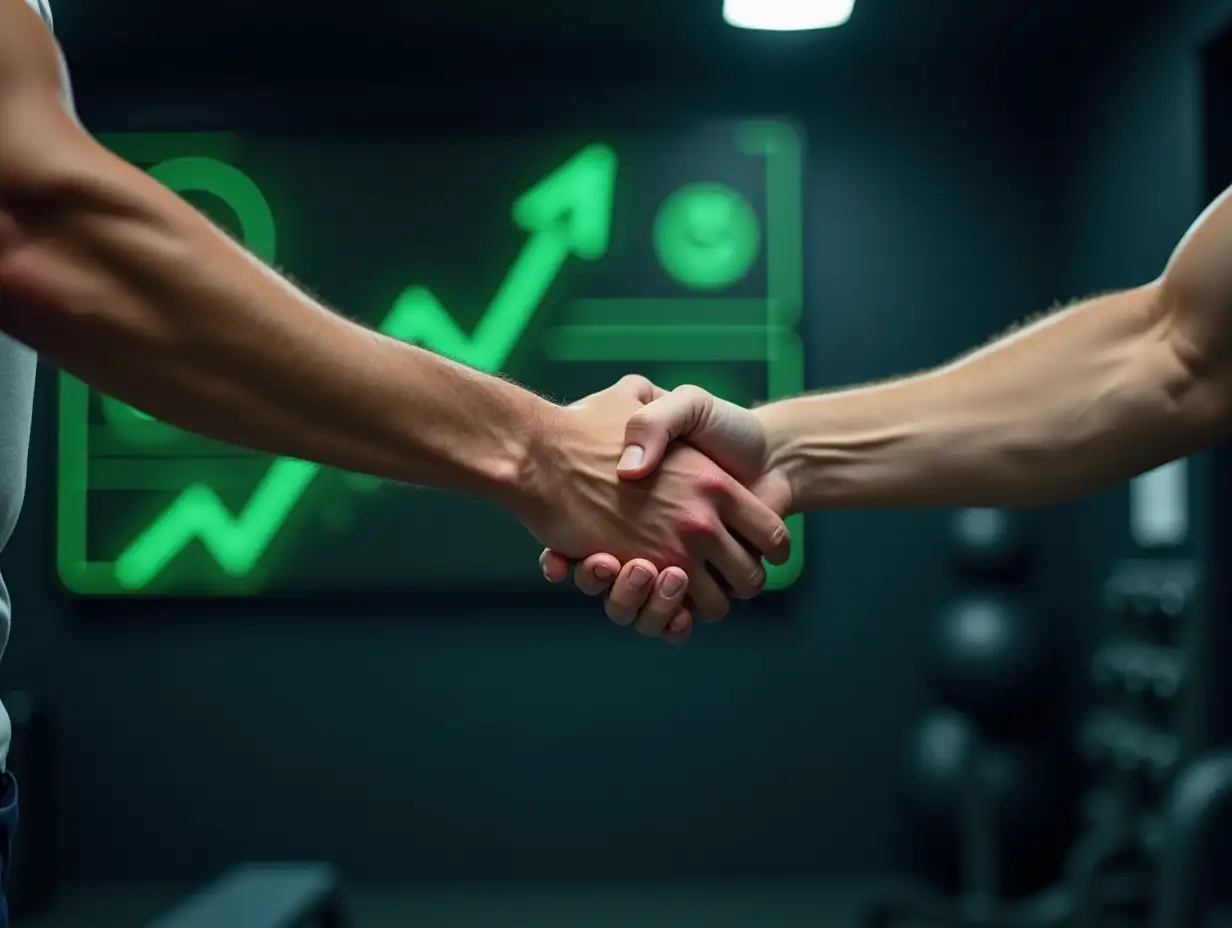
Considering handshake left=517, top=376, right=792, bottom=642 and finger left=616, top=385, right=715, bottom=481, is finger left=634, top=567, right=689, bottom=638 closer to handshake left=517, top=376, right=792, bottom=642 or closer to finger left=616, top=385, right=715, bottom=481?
handshake left=517, top=376, right=792, bottom=642

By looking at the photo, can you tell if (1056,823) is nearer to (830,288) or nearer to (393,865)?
(830,288)

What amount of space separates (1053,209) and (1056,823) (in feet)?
6.57

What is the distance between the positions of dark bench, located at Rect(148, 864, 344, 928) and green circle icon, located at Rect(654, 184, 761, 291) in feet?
7.12

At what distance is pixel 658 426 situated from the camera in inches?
58.4

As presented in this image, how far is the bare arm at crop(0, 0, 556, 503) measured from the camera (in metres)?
0.88

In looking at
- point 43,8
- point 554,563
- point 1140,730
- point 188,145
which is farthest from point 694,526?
point 188,145

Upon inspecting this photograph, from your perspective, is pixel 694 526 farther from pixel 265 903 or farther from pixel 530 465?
pixel 265 903

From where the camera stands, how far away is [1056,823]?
343 centimetres

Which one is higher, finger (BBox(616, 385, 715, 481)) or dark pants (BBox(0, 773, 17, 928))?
finger (BBox(616, 385, 715, 481))

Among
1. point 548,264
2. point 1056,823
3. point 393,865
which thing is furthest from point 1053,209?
point 393,865

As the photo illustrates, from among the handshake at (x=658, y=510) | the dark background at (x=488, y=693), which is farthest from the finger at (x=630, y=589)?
the dark background at (x=488, y=693)

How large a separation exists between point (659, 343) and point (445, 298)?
2.29 feet

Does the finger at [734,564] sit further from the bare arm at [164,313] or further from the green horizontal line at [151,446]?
the green horizontal line at [151,446]

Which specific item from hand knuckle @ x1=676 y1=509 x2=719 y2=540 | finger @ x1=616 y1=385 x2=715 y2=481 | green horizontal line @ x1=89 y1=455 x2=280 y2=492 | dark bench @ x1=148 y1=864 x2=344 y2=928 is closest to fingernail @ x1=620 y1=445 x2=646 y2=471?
finger @ x1=616 y1=385 x2=715 y2=481
